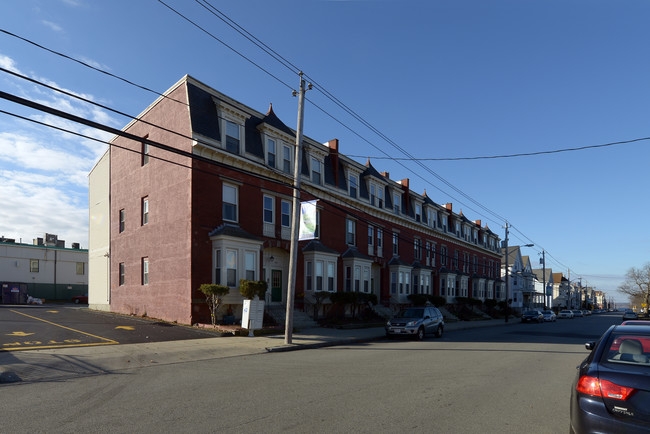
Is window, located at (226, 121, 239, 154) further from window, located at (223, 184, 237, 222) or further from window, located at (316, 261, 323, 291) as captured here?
window, located at (316, 261, 323, 291)

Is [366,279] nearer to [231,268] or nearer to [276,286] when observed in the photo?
[276,286]

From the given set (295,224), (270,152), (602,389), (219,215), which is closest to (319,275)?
(219,215)

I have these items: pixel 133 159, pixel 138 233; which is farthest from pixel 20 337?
pixel 133 159

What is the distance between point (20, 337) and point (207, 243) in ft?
26.3

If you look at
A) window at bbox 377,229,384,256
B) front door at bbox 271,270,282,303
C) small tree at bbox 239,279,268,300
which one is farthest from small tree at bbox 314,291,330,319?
window at bbox 377,229,384,256

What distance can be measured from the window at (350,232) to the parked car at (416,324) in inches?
376

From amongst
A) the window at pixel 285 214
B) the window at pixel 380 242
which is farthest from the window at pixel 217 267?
the window at pixel 380 242

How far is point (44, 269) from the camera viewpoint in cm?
4856

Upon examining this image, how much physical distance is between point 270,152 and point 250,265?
6426 millimetres

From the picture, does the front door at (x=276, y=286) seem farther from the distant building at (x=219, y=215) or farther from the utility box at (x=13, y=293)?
the utility box at (x=13, y=293)

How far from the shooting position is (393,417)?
6.48 m

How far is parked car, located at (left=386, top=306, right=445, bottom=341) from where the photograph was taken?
19.7 m

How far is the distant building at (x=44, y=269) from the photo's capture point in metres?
45.7

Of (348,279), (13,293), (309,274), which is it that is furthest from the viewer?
(13,293)
